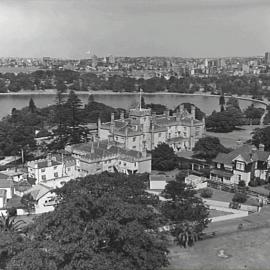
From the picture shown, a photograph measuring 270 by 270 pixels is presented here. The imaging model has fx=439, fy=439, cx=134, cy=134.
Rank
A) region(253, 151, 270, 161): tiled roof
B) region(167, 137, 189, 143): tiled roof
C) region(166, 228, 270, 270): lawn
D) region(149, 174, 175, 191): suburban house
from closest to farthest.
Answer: region(166, 228, 270, 270): lawn < region(149, 174, 175, 191): suburban house < region(253, 151, 270, 161): tiled roof < region(167, 137, 189, 143): tiled roof

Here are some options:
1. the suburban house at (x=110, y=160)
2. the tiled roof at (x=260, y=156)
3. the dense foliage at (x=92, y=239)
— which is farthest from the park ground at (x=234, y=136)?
the dense foliage at (x=92, y=239)

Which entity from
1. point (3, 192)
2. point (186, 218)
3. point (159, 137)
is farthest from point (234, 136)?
point (3, 192)

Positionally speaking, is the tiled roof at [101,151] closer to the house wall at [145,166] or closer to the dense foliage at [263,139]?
the house wall at [145,166]

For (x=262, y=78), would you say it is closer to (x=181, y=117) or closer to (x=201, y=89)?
(x=201, y=89)

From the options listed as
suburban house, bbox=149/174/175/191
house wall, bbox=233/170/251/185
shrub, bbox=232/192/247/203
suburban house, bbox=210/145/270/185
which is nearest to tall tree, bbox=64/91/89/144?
suburban house, bbox=149/174/175/191

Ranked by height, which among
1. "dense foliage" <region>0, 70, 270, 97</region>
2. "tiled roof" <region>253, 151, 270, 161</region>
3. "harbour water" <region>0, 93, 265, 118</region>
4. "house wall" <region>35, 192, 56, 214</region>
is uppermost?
"tiled roof" <region>253, 151, 270, 161</region>

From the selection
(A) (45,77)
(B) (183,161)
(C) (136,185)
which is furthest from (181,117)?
(A) (45,77)

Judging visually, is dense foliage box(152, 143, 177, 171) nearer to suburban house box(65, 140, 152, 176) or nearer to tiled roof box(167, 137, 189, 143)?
suburban house box(65, 140, 152, 176)

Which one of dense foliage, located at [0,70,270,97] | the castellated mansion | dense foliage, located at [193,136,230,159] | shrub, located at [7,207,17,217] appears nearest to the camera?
shrub, located at [7,207,17,217]
